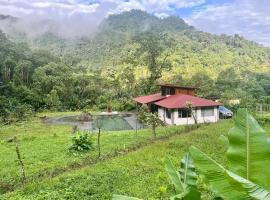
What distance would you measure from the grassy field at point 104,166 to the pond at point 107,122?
231 inches

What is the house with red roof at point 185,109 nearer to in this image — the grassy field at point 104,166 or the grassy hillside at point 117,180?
the grassy field at point 104,166

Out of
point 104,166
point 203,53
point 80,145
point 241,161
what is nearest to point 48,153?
point 80,145

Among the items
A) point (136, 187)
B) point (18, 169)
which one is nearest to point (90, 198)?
point (136, 187)

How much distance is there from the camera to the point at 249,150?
2346mm

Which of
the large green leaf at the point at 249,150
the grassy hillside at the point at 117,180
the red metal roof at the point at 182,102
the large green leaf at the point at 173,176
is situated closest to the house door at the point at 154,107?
the red metal roof at the point at 182,102

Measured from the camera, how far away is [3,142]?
23906 mm

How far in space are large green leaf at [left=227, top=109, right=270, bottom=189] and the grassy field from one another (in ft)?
11.6

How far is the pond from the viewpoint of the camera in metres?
30.9

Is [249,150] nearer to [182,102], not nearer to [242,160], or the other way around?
[242,160]

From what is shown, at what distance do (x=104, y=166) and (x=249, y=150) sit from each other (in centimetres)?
1238

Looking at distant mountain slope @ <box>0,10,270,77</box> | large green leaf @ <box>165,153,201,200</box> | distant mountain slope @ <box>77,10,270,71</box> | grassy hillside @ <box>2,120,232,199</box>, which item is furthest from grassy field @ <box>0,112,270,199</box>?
distant mountain slope @ <box>77,10,270,71</box>

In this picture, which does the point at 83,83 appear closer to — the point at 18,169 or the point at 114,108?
the point at 114,108

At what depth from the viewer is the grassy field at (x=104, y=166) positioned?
11.3 m

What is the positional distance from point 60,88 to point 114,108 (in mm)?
7276
